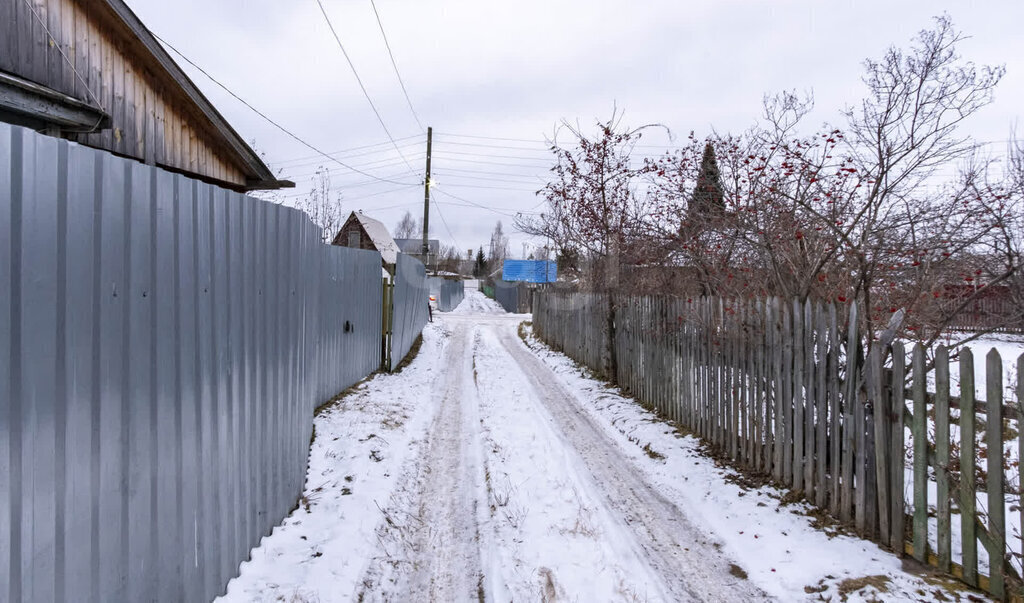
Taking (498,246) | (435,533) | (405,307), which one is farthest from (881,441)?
(498,246)

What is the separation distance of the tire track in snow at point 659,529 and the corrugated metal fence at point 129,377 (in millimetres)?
2853

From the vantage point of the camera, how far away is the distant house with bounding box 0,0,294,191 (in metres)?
5.15

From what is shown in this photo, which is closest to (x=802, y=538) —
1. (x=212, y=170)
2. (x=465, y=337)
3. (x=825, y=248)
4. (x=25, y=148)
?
(x=825, y=248)

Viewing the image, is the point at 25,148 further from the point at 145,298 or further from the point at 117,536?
the point at 117,536

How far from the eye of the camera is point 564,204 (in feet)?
38.8

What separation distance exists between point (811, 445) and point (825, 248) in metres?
1.93

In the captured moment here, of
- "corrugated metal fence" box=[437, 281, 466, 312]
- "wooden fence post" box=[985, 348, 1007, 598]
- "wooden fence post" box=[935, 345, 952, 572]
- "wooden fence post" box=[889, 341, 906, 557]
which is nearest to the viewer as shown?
"wooden fence post" box=[985, 348, 1007, 598]

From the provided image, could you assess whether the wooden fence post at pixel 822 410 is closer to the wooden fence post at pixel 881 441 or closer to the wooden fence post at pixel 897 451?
the wooden fence post at pixel 881 441

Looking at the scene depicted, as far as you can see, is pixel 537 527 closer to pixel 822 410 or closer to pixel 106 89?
pixel 822 410

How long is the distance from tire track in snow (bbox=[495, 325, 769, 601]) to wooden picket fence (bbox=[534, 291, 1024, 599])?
1165 mm

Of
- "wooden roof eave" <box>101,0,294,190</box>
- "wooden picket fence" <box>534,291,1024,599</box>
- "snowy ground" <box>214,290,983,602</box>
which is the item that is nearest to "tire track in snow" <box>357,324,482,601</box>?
"snowy ground" <box>214,290,983,602</box>

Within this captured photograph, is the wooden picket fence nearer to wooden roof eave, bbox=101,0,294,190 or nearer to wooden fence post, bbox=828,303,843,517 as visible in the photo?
wooden fence post, bbox=828,303,843,517

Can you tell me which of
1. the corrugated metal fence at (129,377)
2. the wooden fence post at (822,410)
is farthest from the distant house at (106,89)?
the wooden fence post at (822,410)

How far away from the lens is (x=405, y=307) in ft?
41.5
